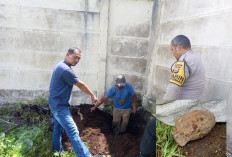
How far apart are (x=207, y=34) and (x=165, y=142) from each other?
1.79 m

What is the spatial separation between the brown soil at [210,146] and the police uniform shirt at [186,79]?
753 mm

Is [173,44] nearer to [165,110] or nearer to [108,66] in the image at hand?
[165,110]

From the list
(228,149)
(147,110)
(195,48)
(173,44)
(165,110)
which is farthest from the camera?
(147,110)

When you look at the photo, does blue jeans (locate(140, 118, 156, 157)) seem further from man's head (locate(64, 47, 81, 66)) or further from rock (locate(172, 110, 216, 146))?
man's head (locate(64, 47, 81, 66))

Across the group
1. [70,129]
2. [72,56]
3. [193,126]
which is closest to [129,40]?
[72,56]

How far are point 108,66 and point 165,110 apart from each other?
323 centimetres

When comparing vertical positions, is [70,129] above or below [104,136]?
above

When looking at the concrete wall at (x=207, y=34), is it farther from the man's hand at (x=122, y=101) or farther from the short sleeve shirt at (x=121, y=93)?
the man's hand at (x=122, y=101)

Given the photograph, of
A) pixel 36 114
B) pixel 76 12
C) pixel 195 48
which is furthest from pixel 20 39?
pixel 195 48

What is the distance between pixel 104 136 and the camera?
348 cm

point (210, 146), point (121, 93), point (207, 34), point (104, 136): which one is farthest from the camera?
point (121, 93)

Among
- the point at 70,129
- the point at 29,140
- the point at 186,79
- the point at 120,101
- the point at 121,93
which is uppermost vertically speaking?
the point at 186,79

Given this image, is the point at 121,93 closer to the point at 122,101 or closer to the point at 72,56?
the point at 122,101

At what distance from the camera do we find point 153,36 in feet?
13.6
